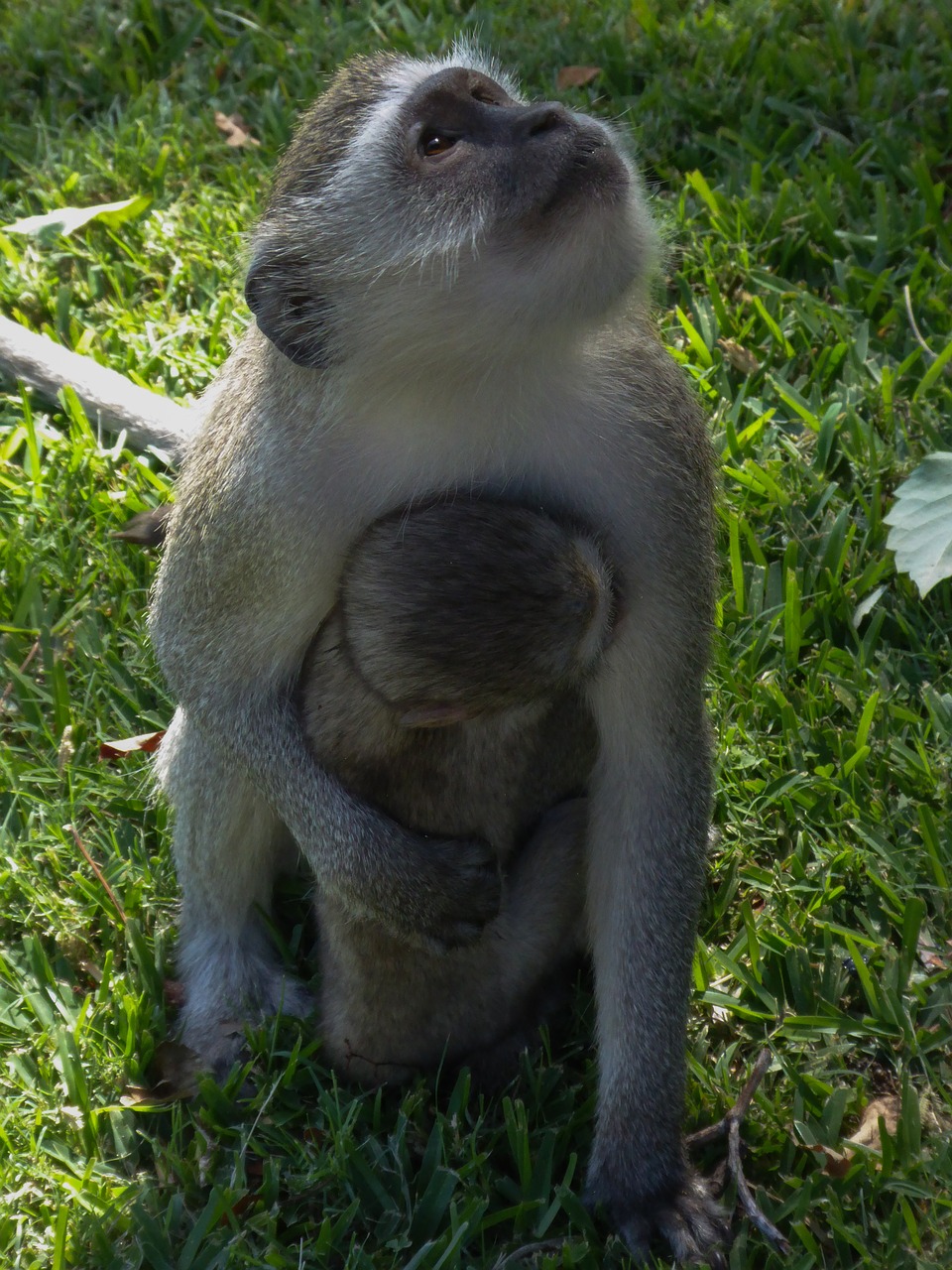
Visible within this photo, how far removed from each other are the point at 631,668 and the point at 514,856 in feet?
2.12

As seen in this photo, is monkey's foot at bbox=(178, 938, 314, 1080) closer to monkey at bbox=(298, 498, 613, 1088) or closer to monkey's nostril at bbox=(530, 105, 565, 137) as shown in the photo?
monkey at bbox=(298, 498, 613, 1088)

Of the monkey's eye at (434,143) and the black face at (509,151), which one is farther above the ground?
the black face at (509,151)

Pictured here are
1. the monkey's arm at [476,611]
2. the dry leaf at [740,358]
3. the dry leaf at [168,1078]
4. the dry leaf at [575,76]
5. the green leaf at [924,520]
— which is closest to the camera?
the monkey's arm at [476,611]

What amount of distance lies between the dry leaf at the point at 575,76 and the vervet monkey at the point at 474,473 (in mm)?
2571

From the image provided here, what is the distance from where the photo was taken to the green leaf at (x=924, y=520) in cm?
403

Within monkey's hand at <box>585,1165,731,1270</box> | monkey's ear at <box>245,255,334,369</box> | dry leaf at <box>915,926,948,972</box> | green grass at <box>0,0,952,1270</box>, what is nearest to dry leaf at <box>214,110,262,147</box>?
green grass at <box>0,0,952,1270</box>

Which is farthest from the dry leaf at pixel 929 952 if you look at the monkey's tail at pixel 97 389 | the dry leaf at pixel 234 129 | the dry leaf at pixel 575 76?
the dry leaf at pixel 234 129

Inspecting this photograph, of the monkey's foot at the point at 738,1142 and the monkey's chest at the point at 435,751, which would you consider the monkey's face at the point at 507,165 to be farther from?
the monkey's foot at the point at 738,1142

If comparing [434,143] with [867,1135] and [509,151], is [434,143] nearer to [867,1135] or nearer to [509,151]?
[509,151]

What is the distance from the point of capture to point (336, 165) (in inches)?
131

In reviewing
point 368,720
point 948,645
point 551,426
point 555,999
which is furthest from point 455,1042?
point 948,645

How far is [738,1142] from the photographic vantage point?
3.40m

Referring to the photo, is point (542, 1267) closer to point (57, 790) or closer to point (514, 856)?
point (514, 856)

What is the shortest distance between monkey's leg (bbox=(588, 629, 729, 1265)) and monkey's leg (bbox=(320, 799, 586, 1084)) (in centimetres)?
12
